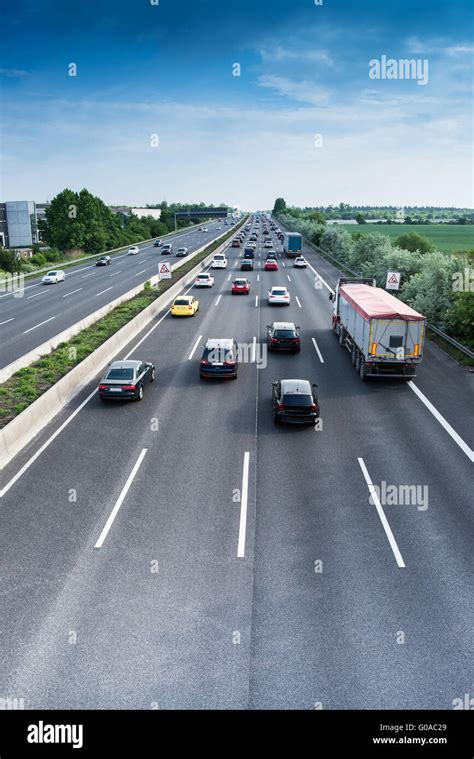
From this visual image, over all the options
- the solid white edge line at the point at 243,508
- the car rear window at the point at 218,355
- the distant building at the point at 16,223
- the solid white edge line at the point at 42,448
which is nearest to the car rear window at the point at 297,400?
the solid white edge line at the point at 243,508

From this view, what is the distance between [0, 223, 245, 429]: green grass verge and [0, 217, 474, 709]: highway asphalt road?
1.85m

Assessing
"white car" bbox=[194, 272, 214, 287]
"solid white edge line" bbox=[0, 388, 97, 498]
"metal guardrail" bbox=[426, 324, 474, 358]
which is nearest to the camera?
"solid white edge line" bbox=[0, 388, 97, 498]

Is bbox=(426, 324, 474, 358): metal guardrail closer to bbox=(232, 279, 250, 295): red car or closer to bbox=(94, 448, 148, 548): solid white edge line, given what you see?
bbox=(232, 279, 250, 295): red car

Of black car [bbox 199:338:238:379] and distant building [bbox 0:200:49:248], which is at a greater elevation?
distant building [bbox 0:200:49:248]

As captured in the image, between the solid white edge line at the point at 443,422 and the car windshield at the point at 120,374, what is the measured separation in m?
11.6

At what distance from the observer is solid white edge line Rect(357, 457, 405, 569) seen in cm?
1169

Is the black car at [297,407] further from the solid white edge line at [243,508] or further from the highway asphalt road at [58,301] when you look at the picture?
the highway asphalt road at [58,301]

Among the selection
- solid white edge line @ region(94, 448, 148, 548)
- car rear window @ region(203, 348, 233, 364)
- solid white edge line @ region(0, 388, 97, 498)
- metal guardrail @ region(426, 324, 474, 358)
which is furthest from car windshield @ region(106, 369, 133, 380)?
metal guardrail @ region(426, 324, 474, 358)

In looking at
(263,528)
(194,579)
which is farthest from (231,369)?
(194,579)

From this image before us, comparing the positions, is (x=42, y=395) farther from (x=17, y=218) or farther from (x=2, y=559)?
(x=17, y=218)

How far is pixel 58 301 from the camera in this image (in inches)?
1769

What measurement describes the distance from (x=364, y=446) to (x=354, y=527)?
4.84 metres

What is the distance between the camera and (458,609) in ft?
33.2

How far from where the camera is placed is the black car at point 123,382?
20.9 metres
